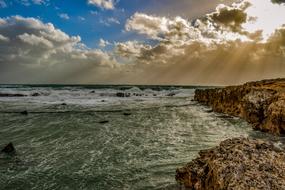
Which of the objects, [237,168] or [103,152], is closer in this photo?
[237,168]

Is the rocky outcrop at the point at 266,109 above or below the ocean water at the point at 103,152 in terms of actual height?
above

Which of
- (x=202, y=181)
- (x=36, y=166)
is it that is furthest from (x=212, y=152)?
(x=36, y=166)

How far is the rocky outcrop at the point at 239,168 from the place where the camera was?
175 inches

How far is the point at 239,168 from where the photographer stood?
187 inches

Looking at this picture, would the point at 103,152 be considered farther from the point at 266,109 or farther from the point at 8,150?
the point at 266,109

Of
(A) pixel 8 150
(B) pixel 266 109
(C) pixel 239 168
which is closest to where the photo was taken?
(C) pixel 239 168

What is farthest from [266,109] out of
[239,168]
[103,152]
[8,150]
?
[8,150]

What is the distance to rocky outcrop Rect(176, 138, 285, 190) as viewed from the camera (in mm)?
4453

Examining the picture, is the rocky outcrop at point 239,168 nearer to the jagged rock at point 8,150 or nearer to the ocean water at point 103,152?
the ocean water at point 103,152

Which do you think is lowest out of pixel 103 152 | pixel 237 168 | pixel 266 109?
pixel 103 152

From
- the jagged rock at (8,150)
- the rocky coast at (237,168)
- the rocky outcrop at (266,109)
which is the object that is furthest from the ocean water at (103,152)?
the rocky coast at (237,168)

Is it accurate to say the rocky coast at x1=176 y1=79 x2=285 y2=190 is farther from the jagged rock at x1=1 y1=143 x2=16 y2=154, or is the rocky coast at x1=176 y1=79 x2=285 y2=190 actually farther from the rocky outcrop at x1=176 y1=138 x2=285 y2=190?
the jagged rock at x1=1 y1=143 x2=16 y2=154

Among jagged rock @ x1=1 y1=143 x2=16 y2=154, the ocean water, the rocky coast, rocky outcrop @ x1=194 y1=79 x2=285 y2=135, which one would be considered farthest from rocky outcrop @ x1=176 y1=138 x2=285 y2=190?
rocky outcrop @ x1=194 y1=79 x2=285 y2=135

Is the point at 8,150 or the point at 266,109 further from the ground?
the point at 266,109
